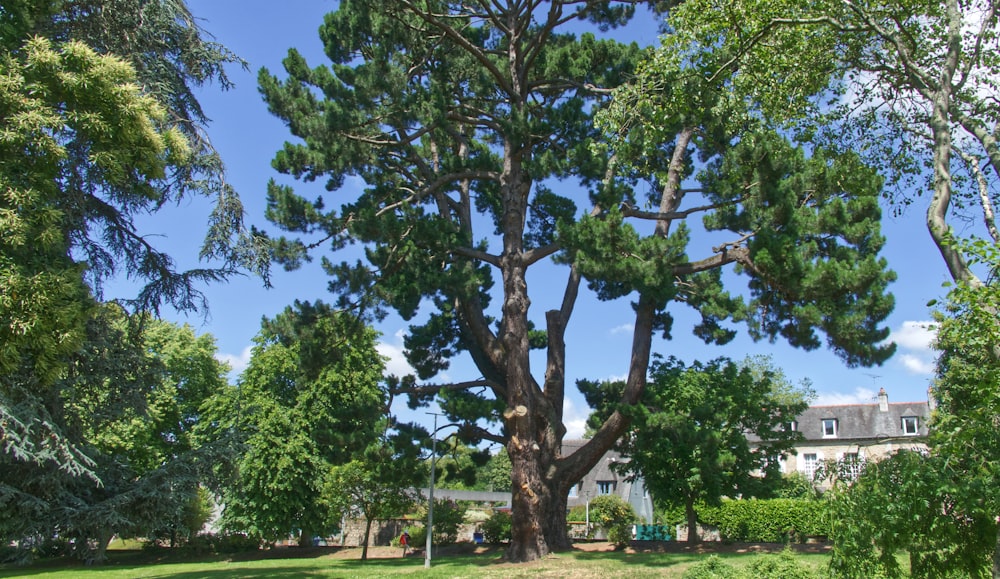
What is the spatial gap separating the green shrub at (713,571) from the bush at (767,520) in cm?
1812

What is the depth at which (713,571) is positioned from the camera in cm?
952

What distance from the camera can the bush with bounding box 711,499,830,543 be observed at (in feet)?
87.3

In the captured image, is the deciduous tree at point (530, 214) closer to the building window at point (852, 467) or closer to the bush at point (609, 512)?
the building window at point (852, 467)

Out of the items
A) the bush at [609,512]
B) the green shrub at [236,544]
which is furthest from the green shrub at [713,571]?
the green shrub at [236,544]

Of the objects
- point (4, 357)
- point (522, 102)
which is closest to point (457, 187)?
point (522, 102)

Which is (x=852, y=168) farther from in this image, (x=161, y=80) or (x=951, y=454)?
(x=161, y=80)

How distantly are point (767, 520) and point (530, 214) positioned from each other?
17.5m

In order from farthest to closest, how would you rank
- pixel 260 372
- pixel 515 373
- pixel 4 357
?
pixel 260 372, pixel 515 373, pixel 4 357

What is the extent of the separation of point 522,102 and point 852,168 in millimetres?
→ 9493

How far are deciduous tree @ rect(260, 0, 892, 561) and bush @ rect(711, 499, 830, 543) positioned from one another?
1365 centimetres

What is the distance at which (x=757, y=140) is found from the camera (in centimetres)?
1256

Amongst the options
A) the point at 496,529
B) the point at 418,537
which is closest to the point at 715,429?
the point at 496,529

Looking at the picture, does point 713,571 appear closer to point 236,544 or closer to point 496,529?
point 496,529

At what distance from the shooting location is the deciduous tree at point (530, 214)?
42.3 feet
